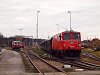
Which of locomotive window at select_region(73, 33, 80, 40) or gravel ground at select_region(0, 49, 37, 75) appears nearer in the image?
gravel ground at select_region(0, 49, 37, 75)

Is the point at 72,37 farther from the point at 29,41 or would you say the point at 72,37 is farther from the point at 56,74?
the point at 29,41

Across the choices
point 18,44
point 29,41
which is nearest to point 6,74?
point 18,44

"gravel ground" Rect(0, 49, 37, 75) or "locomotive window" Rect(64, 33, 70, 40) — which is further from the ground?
"locomotive window" Rect(64, 33, 70, 40)

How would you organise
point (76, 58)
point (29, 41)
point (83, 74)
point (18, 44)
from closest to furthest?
1. point (83, 74)
2. point (76, 58)
3. point (18, 44)
4. point (29, 41)

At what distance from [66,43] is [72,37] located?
39.4 inches

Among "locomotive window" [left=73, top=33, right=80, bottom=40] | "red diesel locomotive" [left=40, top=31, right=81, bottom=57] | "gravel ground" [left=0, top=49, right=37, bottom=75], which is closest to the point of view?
"gravel ground" [left=0, top=49, right=37, bottom=75]

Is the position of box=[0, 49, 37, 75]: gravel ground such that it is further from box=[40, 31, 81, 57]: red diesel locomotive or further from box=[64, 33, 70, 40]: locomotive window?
box=[64, 33, 70, 40]: locomotive window

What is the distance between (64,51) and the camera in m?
40.3

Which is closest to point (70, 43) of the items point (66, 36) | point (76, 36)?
point (66, 36)

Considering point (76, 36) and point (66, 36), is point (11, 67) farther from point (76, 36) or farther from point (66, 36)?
point (76, 36)

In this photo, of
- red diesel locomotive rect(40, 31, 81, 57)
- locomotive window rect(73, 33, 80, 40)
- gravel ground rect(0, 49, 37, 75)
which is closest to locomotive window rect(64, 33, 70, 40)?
red diesel locomotive rect(40, 31, 81, 57)

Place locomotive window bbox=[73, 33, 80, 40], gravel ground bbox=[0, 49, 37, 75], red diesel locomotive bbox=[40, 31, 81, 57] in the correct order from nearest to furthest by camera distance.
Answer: gravel ground bbox=[0, 49, 37, 75] < red diesel locomotive bbox=[40, 31, 81, 57] < locomotive window bbox=[73, 33, 80, 40]

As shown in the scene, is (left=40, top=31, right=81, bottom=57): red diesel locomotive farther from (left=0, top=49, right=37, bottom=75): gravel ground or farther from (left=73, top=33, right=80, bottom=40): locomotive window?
(left=0, top=49, right=37, bottom=75): gravel ground

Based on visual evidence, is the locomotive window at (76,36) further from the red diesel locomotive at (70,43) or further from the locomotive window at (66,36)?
the locomotive window at (66,36)
